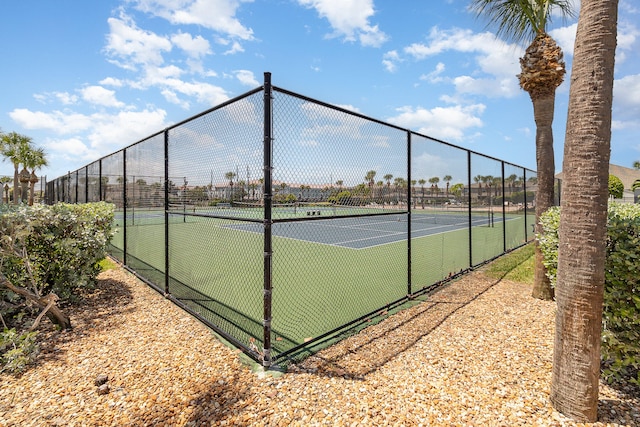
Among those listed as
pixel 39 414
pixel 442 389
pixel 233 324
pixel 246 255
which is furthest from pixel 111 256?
pixel 442 389

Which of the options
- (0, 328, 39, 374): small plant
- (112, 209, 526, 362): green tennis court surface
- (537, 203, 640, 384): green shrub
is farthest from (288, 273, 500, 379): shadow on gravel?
(0, 328, 39, 374): small plant

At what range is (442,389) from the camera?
8.48 feet

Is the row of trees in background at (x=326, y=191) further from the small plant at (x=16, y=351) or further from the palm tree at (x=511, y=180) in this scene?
the palm tree at (x=511, y=180)

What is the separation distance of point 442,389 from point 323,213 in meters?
2.05

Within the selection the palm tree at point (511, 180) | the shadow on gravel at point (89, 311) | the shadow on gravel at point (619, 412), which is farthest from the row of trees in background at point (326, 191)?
the palm tree at point (511, 180)

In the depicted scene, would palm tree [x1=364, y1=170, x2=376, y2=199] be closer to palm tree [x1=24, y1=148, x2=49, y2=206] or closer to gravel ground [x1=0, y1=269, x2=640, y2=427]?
gravel ground [x1=0, y1=269, x2=640, y2=427]

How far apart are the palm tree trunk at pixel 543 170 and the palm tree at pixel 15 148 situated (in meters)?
36.5

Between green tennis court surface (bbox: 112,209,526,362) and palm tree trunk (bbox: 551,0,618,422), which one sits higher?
palm tree trunk (bbox: 551,0,618,422)

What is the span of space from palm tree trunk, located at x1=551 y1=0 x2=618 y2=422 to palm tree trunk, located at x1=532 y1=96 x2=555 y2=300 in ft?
9.80

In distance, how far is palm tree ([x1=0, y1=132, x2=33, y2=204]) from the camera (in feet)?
88.2

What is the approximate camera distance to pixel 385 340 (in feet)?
11.5

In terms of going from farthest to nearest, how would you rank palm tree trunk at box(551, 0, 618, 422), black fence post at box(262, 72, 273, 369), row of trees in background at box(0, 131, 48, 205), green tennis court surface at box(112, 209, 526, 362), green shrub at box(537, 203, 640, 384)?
row of trees in background at box(0, 131, 48, 205) < green tennis court surface at box(112, 209, 526, 362) < black fence post at box(262, 72, 273, 369) < green shrub at box(537, 203, 640, 384) < palm tree trunk at box(551, 0, 618, 422)

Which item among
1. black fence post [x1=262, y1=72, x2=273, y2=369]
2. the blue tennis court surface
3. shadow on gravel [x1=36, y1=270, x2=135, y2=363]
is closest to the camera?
black fence post [x1=262, y1=72, x2=273, y2=369]

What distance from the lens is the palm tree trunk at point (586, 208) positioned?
2.19 metres
